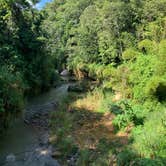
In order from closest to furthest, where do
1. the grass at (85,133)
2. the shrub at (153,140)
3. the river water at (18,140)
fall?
the shrub at (153,140), the grass at (85,133), the river water at (18,140)

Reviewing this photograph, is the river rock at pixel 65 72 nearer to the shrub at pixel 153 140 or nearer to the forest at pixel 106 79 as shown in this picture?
the forest at pixel 106 79

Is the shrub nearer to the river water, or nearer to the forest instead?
the forest

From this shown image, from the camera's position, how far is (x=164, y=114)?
10805 mm

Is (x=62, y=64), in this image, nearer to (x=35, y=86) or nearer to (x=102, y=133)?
(x=35, y=86)

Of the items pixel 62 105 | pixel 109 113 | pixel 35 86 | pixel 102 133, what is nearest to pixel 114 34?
pixel 35 86

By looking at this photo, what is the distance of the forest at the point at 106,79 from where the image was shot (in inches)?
397

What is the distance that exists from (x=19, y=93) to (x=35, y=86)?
10.6 meters

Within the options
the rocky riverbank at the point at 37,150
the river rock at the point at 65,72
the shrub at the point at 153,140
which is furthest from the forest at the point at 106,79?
the river rock at the point at 65,72

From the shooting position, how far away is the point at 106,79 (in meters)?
24.0

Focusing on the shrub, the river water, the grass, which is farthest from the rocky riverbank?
the shrub

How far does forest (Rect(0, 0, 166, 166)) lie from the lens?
10.1 meters

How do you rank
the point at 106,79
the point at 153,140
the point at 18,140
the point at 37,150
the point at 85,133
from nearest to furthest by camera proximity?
the point at 153,140
the point at 37,150
the point at 18,140
the point at 85,133
the point at 106,79

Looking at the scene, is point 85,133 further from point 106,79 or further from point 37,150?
point 106,79

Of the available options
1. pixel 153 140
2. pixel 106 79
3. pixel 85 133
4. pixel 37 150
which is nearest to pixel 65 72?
pixel 106 79
